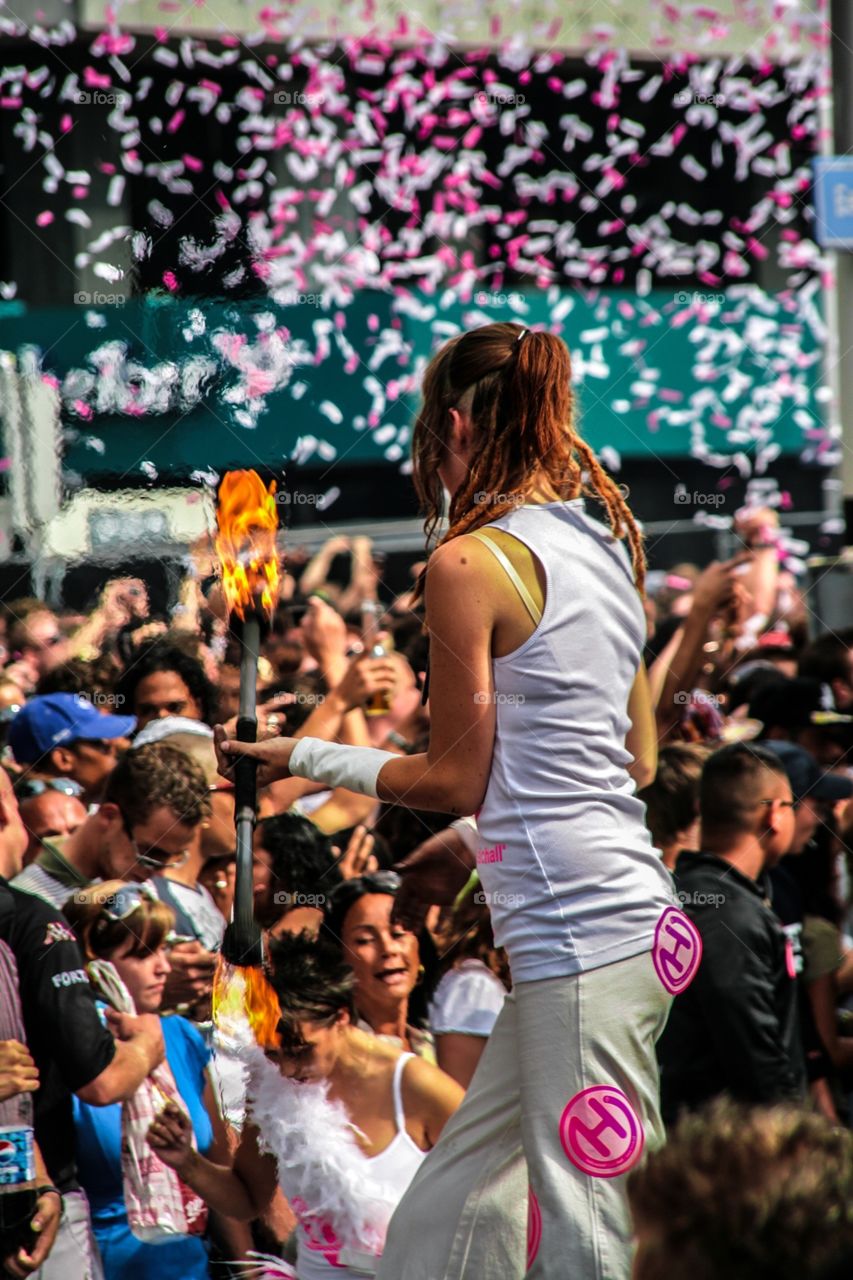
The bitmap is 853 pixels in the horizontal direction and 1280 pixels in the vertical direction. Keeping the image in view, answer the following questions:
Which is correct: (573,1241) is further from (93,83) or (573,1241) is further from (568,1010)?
(93,83)

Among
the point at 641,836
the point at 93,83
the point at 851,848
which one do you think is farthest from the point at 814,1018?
the point at 93,83

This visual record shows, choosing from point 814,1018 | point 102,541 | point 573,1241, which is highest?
point 102,541

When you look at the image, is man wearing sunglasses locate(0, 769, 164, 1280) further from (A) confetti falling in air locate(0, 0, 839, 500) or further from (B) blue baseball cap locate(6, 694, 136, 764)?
(A) confetti falling in air locate(0, 0, 839, 500)

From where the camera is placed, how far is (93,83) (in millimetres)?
4156

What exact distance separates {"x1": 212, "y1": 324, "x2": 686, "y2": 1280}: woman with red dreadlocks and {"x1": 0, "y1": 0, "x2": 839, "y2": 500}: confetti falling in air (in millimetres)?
1546

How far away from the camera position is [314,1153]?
2.89 m

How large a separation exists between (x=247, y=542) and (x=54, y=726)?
0.95 m

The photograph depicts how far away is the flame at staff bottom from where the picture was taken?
2.95 metres

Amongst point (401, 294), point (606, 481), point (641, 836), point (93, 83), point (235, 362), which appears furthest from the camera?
point (401, 294)

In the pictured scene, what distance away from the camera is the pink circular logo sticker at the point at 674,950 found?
204cm

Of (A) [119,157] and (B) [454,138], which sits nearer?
(A) [119,157]

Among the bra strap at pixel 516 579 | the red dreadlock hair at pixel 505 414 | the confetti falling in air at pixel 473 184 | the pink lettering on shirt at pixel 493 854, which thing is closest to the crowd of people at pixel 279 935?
the pink lettering on shirt at pixel 493 854

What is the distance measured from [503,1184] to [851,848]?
2014 mm

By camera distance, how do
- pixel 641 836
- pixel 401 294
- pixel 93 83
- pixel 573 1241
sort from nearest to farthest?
pixel 573 1241
pixel 641 836
pixel 93 83
pixel 401 294
